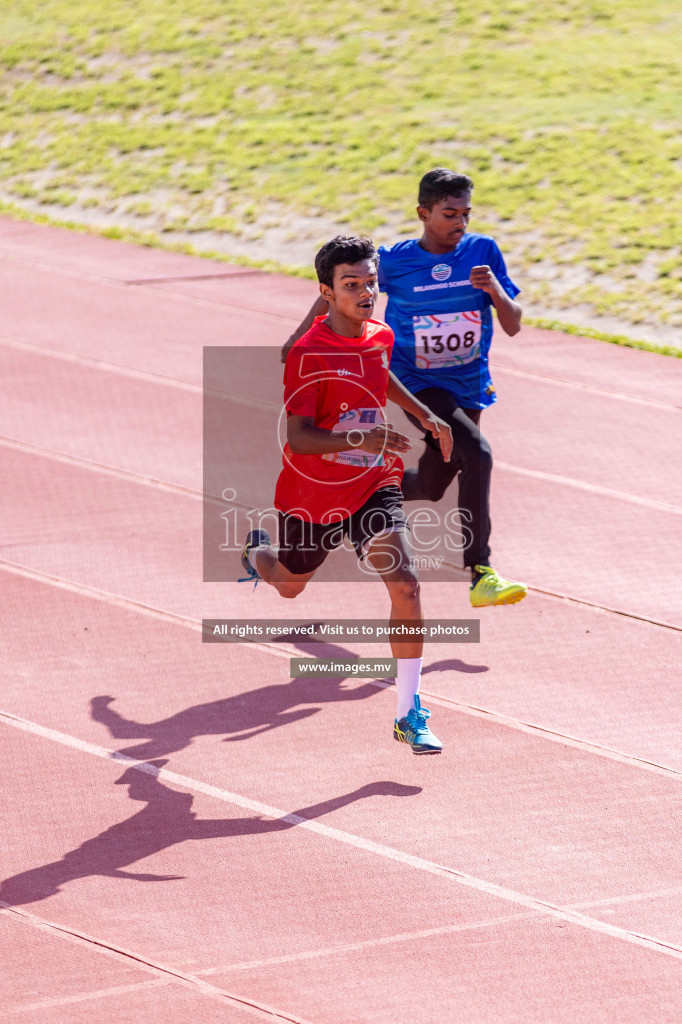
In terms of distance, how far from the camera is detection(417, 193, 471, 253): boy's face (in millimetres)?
7008

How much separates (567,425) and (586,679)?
4425mm

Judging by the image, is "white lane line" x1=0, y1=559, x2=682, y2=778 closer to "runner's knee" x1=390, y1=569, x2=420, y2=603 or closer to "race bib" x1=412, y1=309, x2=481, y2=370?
"runner's knee" x1=390, y1=569, x2=420, y2=603

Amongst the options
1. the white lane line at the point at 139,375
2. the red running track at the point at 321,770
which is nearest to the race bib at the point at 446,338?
the red running track at the point at 321,770

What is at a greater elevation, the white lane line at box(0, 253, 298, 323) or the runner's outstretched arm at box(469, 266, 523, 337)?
the runner's outstretched arm at box(469, 266, 523, 337)

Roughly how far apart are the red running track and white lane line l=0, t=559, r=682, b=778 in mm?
17

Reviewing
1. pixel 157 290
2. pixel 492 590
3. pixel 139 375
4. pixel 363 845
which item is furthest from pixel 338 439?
pixel 157 290

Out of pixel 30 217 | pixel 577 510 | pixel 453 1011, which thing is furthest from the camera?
pixel 30 217

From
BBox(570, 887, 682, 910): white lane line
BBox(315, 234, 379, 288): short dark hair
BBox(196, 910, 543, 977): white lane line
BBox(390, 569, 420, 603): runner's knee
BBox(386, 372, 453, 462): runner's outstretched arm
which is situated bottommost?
BBox(570, 887, 682, 910): white lane line

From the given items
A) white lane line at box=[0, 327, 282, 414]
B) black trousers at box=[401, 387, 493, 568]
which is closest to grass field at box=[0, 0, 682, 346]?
white lane line at box=[0, 327, 282, 414]

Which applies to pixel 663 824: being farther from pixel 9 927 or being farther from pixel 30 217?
pixel 30 217

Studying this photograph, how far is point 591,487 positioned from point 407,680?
166 inches

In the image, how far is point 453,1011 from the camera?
4.55 metres

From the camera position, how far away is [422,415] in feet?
20.7

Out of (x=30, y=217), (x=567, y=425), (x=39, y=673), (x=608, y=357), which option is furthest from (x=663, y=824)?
(x=30, y=217)
